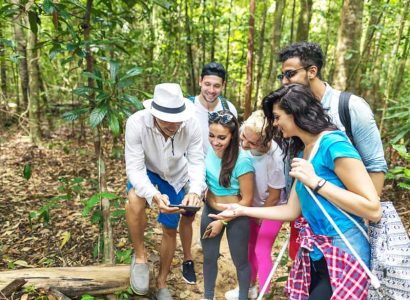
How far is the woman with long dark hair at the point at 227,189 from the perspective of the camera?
8.56ft

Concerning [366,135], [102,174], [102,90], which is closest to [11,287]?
[102,174]

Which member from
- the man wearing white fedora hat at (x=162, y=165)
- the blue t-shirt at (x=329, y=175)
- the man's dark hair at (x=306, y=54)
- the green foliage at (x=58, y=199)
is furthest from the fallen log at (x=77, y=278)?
the man's dark hair at (x=306, y=54)

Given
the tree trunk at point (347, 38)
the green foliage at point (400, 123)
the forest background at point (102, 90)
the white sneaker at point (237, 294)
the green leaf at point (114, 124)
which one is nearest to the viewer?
the green leaf at point (114, 124)

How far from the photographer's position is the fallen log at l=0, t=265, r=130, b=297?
8.48 feet

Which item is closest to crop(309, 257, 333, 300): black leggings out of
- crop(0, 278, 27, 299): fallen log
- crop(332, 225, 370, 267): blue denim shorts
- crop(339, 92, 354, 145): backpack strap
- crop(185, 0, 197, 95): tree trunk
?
crop(332, 225, 370, 267): blue denim shorts

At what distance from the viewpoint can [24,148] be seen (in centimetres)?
734

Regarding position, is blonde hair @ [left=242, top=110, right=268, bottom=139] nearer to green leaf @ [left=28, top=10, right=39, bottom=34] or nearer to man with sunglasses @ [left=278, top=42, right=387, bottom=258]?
man with sunglasses @ [left=278, top=42, right=387, bottom=258]

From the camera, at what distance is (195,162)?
2.81 metres

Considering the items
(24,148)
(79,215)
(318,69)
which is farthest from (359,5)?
(24,148)

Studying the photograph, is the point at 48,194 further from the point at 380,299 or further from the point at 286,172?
the point at 380,299

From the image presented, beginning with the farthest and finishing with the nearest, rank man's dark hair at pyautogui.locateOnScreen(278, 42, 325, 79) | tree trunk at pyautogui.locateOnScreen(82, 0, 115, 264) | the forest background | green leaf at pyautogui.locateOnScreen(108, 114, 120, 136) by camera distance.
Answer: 1. tree trunk at pyautogui.locateOnScreen(82, 0, 115, 264)
2. the forest background
3. green leaf at pyautogui.locateOnScreen(108, 114, 120, 136)
4. man's dark hair at pyautogui.locateOnScreen(278, 42, 325, 79)

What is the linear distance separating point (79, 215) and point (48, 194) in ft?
2.90

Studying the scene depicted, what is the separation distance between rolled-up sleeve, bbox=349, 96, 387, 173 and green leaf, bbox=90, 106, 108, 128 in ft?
5.39

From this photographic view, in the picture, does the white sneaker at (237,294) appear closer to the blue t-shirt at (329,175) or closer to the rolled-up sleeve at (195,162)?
the rolled-up sleeve at (195,162)
